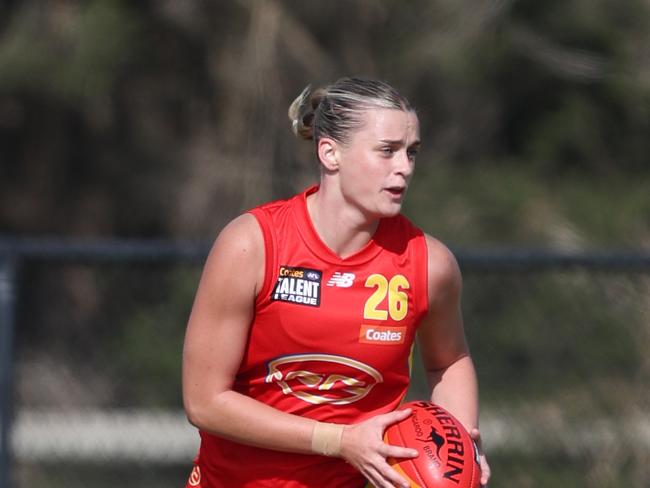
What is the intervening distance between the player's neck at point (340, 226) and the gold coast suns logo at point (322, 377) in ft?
1.11

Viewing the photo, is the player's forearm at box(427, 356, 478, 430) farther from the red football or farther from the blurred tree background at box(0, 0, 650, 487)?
the blurred tree background at box(0, 0, 650, 487)

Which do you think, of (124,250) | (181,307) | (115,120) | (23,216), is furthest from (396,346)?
(23,216)

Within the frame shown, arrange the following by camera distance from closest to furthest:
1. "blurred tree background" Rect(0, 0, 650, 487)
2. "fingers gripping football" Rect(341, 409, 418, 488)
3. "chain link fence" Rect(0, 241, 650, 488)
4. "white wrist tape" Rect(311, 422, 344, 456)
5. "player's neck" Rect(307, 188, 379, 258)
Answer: "fingers gripping football" Rect(341, 409, 418, 488), "white wrist tape" Rect(311, 422, 344, 456), "player's neck" Rect(307, 188, 379, 258), "chain link fence" Rect(0, 241, 650, 488), "blurred tree background" Rect(0, 0, 650, 487)

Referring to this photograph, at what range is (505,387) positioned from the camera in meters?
6.29

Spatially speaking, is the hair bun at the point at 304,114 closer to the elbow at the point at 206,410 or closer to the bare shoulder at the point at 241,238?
the bare shoulder at the point at 241,238

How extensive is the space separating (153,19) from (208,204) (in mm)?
1593

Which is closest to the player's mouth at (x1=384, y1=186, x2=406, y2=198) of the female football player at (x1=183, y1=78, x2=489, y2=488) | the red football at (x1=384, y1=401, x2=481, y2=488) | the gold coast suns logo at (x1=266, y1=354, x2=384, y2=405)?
the female football player at (x1=183, y1=78, x2=489, y2=488)

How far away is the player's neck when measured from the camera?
3371 millimetres

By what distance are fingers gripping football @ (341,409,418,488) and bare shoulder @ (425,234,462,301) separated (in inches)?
19.6

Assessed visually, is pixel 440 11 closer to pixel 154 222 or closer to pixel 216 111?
pixel 216 111

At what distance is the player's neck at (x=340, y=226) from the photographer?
133 inches

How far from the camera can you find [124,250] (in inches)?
233

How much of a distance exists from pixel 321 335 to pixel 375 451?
0.42m

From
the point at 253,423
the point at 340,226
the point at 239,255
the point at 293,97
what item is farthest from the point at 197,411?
the point at 293,97
